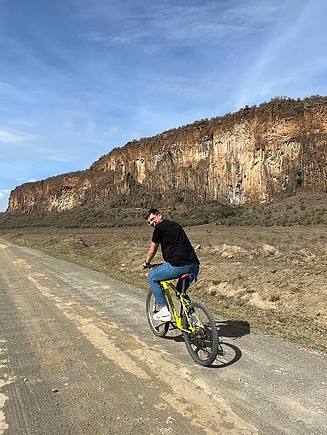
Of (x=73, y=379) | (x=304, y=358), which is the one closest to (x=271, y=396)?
(x=304, y=358)

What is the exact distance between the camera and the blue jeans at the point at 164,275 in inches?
235

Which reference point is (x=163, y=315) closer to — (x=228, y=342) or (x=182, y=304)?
(x=182, y=304)

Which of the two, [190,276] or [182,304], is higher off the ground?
[190,276]

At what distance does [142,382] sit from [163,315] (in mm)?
1723

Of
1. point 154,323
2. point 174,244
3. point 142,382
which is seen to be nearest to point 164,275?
point 174,244

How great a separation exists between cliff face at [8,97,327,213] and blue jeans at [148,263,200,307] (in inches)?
2390

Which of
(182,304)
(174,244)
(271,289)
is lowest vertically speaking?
(271,289)

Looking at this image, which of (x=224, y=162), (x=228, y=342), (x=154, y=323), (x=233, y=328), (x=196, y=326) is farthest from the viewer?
(x=224, y=162)

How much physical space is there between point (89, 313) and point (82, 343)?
81.4 inches

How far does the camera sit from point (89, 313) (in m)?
8.16

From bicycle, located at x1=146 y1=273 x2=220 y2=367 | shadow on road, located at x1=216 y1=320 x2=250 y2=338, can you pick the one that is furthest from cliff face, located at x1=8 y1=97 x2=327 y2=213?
bicycle, located at x1=146 y1=273 x2=220 y2=367

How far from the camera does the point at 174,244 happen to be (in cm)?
605

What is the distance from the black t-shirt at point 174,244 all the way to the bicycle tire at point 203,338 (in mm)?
711

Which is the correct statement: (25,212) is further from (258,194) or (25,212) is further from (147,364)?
(147,364)
